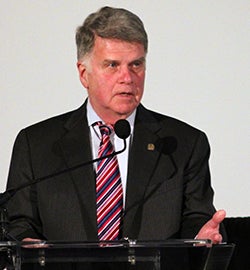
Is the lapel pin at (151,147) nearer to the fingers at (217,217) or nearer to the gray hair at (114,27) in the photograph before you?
the gray hair at (114,27)

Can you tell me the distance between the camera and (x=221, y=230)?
11.0ft

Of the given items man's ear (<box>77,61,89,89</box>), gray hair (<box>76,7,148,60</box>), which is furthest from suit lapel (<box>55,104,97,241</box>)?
gray hair (<box>76,7,148,60</box>)

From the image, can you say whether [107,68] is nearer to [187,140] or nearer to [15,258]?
[187,140]

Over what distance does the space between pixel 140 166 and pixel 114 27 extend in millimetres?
519

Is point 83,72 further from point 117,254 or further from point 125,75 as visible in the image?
point 117,254

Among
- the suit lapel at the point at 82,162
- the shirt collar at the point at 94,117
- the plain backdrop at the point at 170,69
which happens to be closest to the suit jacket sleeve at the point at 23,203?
the suit lapel at the point at 82,162

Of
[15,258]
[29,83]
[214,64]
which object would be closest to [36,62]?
[29,83]

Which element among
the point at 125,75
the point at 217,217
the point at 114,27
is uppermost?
the point at 114,27

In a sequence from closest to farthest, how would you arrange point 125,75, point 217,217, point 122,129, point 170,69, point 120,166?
1. point 217,217
2. point 122,129
3. point 125,75
4. point 120,166
5. point 170,69

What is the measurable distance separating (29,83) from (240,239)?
1.23 meters

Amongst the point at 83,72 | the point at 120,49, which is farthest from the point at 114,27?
the point at 83,72

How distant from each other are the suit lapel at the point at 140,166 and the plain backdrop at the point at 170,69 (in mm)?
681

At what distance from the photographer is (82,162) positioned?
3.44m

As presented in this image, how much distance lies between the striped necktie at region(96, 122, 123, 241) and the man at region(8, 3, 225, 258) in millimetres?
20
